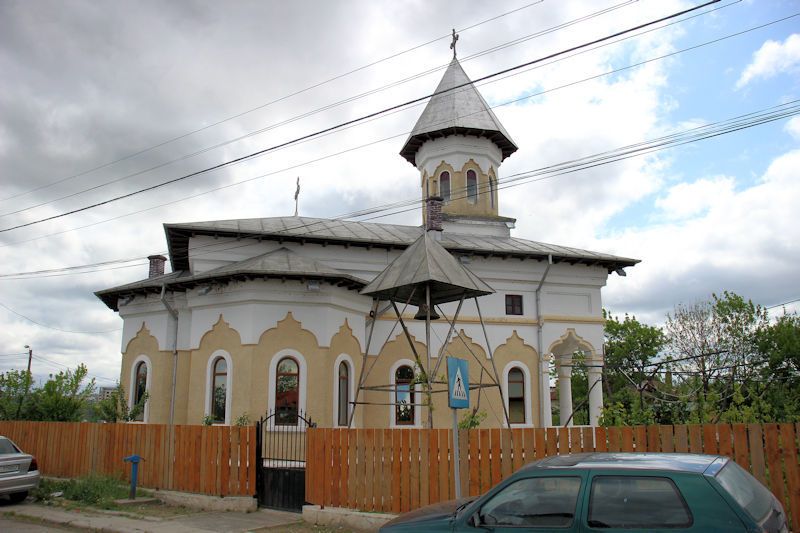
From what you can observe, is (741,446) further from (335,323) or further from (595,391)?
(595,391)

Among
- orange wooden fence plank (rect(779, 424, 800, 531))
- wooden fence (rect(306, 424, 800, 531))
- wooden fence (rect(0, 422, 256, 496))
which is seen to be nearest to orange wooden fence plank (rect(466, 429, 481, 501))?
wooden fence (rect(306, 424, 800, 531))

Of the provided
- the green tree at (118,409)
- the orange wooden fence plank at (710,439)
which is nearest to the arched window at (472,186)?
the green tree at (118,409)

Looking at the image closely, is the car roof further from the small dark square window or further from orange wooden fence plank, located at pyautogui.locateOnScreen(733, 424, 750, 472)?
the small dark square window

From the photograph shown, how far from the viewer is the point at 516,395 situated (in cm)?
2166

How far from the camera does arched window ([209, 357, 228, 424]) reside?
17.7 m

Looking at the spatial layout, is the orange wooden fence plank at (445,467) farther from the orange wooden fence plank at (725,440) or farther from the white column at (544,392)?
the white column at (544,392)

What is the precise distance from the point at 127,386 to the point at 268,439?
6.26m

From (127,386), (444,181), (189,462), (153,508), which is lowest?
(153,508)

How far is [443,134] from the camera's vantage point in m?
26.0

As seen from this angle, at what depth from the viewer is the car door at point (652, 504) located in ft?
16.0

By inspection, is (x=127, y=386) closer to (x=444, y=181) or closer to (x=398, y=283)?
(x=398, y=283)

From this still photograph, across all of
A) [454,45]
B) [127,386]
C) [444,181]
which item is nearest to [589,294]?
[444,181]

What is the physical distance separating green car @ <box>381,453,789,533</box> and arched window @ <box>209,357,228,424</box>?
12.5m

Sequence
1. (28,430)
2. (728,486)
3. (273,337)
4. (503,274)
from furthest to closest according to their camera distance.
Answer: (503,274) < (273,337) < (28,430) < (728,486)
